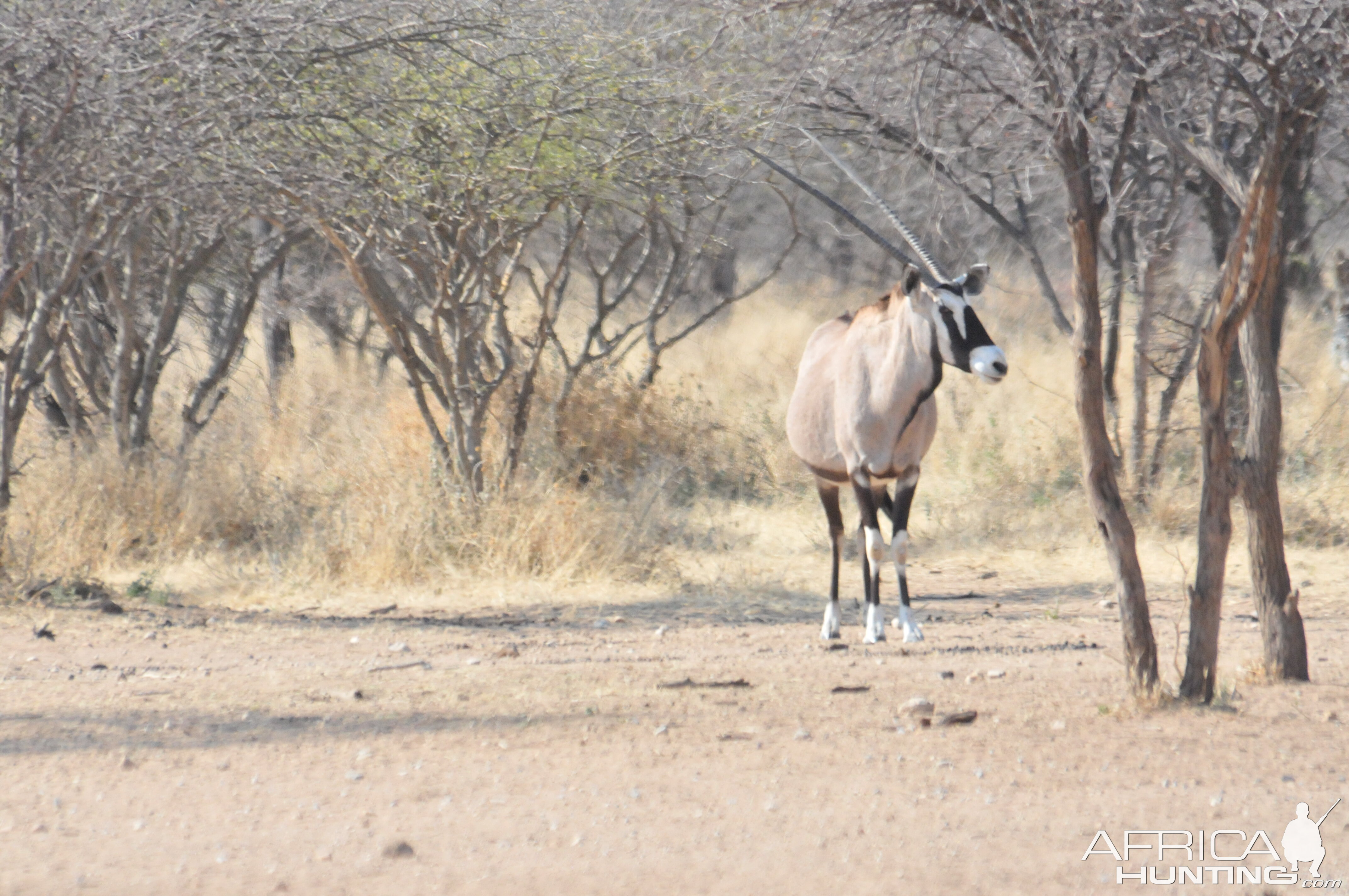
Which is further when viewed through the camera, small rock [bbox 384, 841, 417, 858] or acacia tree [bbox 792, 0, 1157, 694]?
acacia tree [bbox 792, 0, 1157, 694]

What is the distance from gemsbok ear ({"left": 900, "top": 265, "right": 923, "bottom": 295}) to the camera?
707 centimetres

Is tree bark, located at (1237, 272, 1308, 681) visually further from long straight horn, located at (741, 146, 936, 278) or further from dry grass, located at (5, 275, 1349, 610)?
dry grass, located at (5, 275, 1349, 610)

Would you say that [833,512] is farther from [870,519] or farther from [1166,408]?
[1166,408]

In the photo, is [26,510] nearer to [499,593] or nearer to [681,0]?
[499,593]

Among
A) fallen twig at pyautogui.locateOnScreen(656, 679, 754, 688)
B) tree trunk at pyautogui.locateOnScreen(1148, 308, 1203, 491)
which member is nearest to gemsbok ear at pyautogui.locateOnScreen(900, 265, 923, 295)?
fallen twig at pyautogui.locateOnScreen(656, 679, 754, 688)

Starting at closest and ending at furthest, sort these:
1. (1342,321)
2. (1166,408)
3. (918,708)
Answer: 1. (918,708)
2. (1166,408)
3. (1342,321)

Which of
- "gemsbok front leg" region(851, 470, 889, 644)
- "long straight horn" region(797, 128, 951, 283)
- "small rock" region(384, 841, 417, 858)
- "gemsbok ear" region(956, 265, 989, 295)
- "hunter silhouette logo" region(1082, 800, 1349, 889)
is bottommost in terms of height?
"small rock" region(384, 841, 417, 858)

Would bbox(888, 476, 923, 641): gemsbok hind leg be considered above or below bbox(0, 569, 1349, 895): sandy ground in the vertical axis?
above

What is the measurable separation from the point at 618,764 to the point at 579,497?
5328 mm

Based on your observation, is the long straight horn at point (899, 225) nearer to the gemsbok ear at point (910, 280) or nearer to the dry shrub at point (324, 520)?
the gemsbok ear at point (910, 280)

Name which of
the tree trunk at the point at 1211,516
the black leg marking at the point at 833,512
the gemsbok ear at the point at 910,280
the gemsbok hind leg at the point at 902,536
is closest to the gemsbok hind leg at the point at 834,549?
the black leg marking at the point at 833,512

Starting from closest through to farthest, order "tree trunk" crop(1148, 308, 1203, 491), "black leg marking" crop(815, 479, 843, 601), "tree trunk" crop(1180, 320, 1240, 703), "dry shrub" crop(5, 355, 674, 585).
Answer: "tree trunk" crop(1180, 320, 1240, 703) < "black leg marking" crop(815, 479, 843, 601) < "dry shrub" crop(5, 355, 674, 585) < "tree trunk" crop(1148, 308, 1203, 491)

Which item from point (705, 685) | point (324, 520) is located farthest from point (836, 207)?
point (324, 520)

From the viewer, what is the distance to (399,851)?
142 inches
